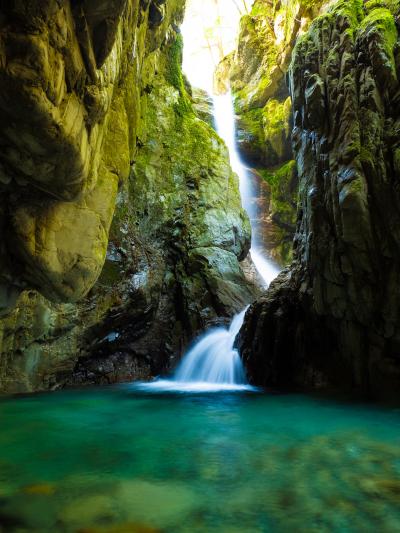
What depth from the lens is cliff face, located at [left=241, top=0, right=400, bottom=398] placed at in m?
7.61

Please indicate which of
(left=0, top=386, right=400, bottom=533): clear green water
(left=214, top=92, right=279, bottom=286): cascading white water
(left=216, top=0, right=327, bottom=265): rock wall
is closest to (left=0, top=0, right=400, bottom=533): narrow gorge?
(left=0, top=386, right=400, bottom=533): clear green water

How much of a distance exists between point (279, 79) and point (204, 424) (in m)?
24.0

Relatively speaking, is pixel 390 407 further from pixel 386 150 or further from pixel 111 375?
pixel 111 375

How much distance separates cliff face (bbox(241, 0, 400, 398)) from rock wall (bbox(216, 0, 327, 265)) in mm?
11935

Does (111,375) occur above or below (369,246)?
below

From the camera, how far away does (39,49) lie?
354 cm

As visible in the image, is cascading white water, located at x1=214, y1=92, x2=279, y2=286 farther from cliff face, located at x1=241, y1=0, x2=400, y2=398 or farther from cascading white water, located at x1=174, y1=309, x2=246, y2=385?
cliff face, located at x1=241, y1=0, x2=400, y2=398

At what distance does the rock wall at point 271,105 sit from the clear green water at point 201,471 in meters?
16.9

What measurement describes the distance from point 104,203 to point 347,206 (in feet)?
14.9

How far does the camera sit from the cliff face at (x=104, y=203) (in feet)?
13.2

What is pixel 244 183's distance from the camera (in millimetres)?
23906

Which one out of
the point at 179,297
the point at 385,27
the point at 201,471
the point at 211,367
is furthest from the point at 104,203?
the point at 179,297

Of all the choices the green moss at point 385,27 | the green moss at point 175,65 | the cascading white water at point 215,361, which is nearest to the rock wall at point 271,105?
the green moss at point 175,65

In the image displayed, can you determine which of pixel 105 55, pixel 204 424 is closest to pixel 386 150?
pixel 105 55
